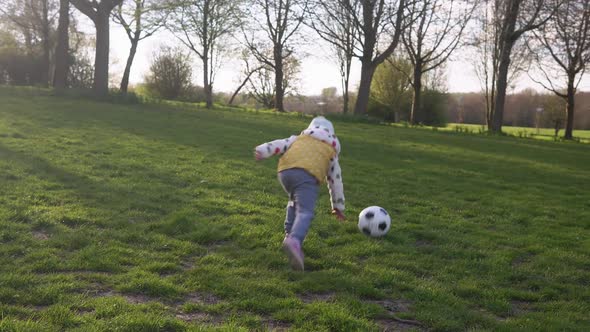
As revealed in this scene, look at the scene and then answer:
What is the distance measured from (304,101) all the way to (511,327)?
5400 centimetres

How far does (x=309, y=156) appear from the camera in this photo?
229 inches

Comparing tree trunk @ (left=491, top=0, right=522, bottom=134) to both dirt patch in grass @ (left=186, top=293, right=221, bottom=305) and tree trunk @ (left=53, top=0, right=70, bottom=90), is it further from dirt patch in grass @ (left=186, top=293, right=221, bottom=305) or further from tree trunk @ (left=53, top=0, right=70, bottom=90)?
dirt patch in grass @ (left=186, top=293, right=221, bottom=305)

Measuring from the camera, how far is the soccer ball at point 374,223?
6.86 meters

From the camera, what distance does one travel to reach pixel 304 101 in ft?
189

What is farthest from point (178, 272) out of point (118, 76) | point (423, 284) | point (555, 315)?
point (118, 76)

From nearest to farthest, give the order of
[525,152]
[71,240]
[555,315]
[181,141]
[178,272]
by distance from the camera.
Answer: [555,315], [178,272], [71,240], [181,141], [525,152]

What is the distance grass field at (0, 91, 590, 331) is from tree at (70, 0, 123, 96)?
10562mm

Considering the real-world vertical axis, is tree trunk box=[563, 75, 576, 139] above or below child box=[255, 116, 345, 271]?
above

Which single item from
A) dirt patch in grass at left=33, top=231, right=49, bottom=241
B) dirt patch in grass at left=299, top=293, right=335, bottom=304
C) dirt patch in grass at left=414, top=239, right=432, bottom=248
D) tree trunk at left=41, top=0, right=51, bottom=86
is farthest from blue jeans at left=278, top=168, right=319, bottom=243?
tree trunk at left=41, top=0, right=51, bottom=86

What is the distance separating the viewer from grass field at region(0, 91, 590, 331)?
4316mm

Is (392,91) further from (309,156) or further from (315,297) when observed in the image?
(315,297)

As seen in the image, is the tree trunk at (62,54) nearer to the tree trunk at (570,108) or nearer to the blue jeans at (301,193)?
the blue jeans at (301,193)

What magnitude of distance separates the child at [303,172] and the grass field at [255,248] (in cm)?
39

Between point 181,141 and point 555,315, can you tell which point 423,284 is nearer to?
point 555,315
